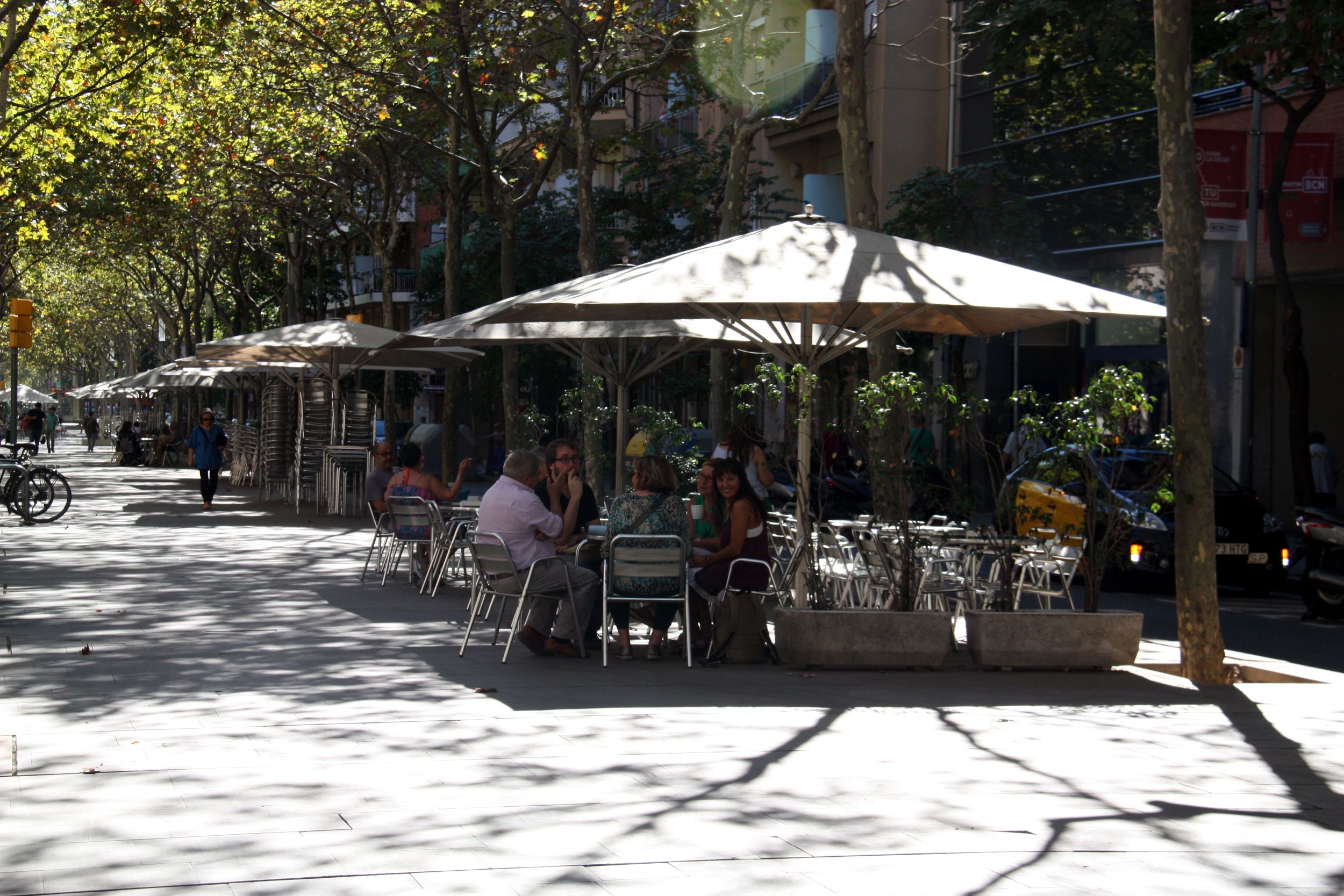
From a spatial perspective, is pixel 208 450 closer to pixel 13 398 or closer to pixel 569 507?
pixel 13 398

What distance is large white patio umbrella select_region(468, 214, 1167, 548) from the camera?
9.13m

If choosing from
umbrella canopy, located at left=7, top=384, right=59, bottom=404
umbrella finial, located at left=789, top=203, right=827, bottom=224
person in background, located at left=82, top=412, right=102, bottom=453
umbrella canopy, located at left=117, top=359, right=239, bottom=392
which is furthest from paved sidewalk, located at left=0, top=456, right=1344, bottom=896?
umbrella canopy, located at left=7, top=384, right=59, bottom=404

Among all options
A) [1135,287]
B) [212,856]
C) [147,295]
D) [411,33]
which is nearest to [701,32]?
[411,33]

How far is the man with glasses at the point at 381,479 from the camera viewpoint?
1480 centimetres

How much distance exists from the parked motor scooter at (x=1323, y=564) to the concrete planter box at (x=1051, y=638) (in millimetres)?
4750

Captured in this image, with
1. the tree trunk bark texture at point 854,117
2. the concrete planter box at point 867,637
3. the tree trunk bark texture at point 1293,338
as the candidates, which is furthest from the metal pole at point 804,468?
the tree trunk bark texture at point 1293,338

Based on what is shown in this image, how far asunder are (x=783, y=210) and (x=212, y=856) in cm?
3021

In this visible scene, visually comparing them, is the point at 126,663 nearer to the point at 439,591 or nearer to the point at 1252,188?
the point at 439,591

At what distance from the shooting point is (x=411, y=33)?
22344 millimetres

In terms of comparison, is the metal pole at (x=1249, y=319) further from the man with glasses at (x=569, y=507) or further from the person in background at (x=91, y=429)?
the person in background at (x=91, y=429)

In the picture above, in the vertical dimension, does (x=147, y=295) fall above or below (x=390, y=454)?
above

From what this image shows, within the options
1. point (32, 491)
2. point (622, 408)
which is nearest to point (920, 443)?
point (622, 408)

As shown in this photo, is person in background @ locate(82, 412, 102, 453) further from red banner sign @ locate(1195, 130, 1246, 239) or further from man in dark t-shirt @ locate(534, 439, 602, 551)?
man in dark t-shirt @ locate(534, 439, 602, 551)

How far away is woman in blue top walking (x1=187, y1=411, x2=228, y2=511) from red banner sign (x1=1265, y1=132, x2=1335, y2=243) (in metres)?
16.2
